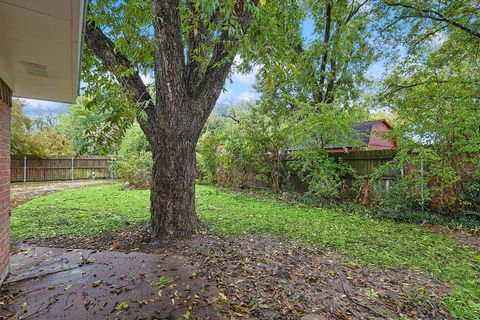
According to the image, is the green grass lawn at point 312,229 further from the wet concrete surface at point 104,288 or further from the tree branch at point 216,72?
the tree branch at point 216,72

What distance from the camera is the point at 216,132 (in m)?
11.1

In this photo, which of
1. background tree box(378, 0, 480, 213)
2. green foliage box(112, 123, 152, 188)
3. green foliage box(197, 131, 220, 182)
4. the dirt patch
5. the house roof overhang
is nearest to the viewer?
the house roof overhang

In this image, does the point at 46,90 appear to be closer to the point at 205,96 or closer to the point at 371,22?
the point at 205,96

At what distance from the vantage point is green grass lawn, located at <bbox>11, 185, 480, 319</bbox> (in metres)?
3.04

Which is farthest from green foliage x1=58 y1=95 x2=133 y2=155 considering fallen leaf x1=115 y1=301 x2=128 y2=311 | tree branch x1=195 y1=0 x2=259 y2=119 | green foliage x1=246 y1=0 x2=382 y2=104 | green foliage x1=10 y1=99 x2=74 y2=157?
green foliage x1=10 y1=99 x2=74 y2=157

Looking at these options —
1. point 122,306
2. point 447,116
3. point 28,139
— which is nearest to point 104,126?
point 122,306

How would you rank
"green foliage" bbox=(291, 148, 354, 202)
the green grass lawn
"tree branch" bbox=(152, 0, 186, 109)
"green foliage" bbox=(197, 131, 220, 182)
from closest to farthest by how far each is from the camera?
the green grass lawn, "tree branch" bbox=(152, 0, 186, 109), "green foliage" bbox=(291, 148, 354, 202), "green foliage" bbox=(197, 131, 220, 182)

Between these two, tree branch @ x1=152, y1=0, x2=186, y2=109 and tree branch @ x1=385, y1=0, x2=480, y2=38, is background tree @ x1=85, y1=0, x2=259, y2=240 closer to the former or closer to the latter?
tree branch @ x1=152, y1=0, x2=186, y2=109

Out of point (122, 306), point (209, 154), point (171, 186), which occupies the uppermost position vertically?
point (209, 154)

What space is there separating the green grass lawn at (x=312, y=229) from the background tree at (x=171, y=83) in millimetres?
1023

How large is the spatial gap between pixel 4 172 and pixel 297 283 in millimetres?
3472

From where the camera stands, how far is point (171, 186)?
3717mm

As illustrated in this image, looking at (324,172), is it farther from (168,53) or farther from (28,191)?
(28,191)

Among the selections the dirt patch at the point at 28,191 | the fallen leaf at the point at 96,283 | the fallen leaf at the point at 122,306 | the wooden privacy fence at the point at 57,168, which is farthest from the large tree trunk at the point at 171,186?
the wooden privacy fence at the point at 57,168
